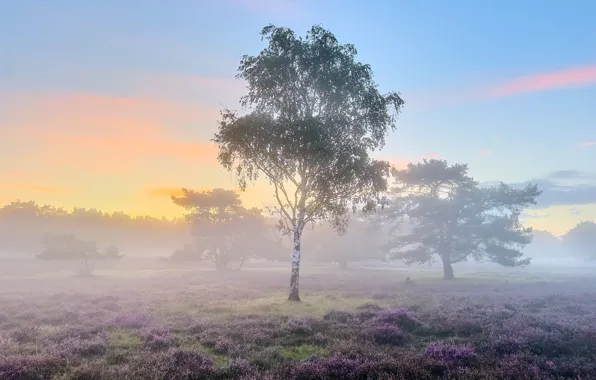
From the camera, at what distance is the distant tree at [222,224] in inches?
2527

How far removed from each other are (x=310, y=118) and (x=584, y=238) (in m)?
205

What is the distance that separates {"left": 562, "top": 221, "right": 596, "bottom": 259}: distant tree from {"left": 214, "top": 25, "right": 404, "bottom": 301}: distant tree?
181642mm

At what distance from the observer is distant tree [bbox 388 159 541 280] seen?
49562 millimetres

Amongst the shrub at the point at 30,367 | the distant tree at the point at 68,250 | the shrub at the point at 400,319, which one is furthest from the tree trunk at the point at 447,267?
the distant tree at the point at 68,250

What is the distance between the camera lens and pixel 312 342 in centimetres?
1392

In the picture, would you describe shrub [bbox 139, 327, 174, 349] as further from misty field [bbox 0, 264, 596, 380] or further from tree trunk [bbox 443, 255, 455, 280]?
tree trunk [bbox 443, 255, 455, 280]

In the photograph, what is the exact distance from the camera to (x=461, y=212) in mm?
50000

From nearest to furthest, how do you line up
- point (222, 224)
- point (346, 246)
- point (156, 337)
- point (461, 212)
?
1. point (156, 337)
2. point (461, 212)
3. point (222, 224)
4. point (346, 246)

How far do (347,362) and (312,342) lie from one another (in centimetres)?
359

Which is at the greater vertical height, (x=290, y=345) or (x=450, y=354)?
(x=450, y=354)

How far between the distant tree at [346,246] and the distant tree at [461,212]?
1060 inches

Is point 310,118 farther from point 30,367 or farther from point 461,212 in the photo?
point 461,212

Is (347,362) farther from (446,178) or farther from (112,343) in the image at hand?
(446,178)

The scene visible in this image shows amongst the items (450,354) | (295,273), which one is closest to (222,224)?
(295,273)
